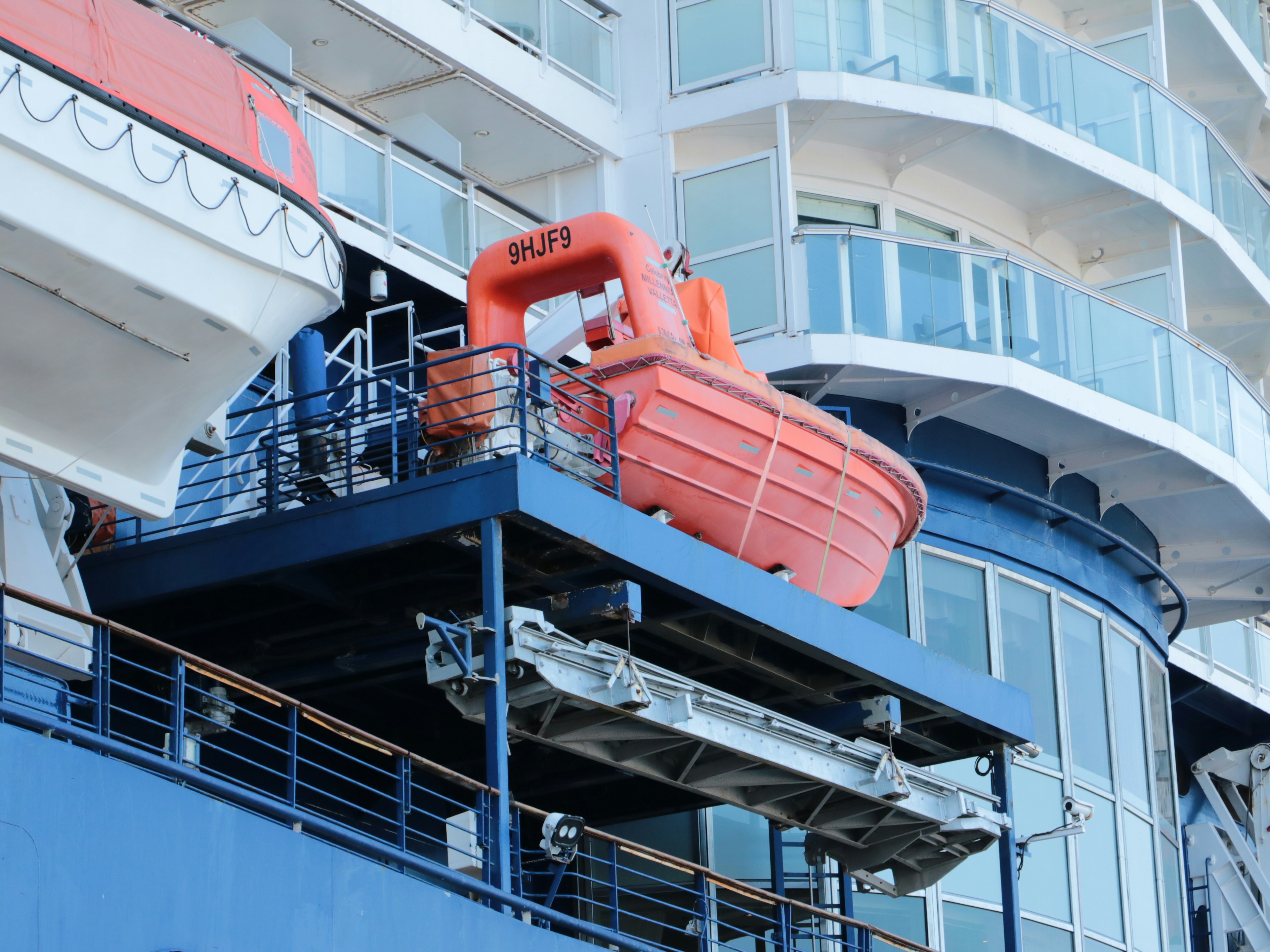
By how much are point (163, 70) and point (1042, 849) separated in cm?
1108

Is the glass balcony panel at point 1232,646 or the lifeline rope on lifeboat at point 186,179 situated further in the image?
the glass balcony panel at point 1232,646

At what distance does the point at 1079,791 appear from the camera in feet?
65.6

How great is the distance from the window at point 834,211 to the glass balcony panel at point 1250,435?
165 inches

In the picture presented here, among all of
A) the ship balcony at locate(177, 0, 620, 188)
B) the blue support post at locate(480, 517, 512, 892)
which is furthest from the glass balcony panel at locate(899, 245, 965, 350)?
the blue support post at locate(480, 517, 512, 892)

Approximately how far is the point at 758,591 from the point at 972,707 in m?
2.86

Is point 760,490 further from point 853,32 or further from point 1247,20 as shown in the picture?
point 1247,20

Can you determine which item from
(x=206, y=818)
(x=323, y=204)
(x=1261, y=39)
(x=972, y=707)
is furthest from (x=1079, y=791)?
(x=1261, y=39)

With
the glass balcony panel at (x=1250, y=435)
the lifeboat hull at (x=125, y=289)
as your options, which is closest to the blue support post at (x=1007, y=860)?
the glass balcony panel at (x=1250, y=435)

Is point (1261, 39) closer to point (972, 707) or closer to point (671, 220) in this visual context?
point (671, 220)

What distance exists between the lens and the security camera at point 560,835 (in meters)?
12.6

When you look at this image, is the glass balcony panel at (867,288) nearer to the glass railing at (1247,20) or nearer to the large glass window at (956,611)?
the large glass window at (956,611)

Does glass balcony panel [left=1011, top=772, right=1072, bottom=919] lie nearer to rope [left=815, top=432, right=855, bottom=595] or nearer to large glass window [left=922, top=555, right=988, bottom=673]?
large glass window [left=922, top=555, right=988, bottom=673]

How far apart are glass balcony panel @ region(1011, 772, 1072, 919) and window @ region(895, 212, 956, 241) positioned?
5.72 m

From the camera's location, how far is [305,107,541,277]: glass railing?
59.2 ft
